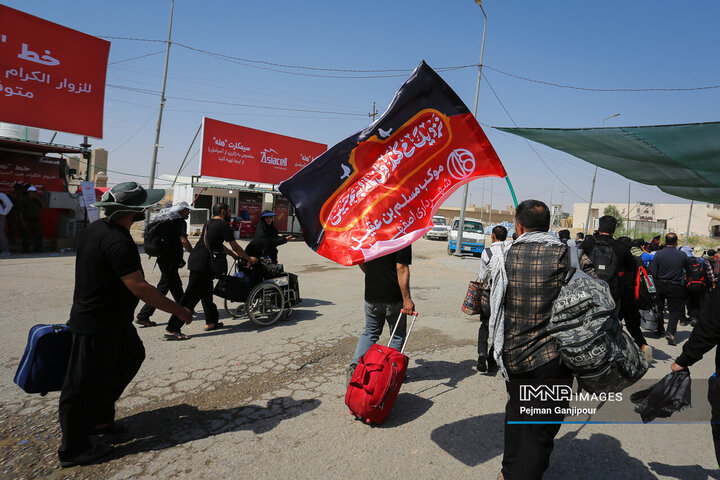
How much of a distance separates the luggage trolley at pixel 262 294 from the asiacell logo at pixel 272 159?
1871 cm

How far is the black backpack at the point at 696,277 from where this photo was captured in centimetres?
719

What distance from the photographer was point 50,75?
14.3 meters

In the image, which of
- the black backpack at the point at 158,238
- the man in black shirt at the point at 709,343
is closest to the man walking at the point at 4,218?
the black backpack at the point at 158,238

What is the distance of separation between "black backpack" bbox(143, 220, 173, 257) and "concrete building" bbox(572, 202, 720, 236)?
5486 centimetres

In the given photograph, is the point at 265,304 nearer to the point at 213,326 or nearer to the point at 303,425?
the point at 213,326

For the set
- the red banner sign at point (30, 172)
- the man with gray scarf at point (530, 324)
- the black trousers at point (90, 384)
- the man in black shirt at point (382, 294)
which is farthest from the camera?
the red banner sign at point (30, 172)

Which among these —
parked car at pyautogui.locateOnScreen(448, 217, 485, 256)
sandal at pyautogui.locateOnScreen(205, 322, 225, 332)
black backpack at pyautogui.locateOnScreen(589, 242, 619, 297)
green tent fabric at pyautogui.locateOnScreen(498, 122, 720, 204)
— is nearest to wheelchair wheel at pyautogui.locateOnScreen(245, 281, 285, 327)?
sandal at pyautogui.locateOnScreen(205, 322, 225, 332)

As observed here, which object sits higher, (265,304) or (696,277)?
(696,277)

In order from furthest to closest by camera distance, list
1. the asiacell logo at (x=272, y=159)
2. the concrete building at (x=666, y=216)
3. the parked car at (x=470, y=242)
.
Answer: the concrete building at (x=666, y=216), the asiacell logo at (x=272, y=159), the parked car at (x=470, y=242)

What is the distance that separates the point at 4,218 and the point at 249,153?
1255 cm

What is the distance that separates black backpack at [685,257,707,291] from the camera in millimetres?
7188

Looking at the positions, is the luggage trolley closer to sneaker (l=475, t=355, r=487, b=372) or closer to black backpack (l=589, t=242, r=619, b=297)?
sneaker (l=475, t=355, r=487, b=372)

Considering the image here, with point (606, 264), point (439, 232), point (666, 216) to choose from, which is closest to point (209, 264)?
point (606, 264)

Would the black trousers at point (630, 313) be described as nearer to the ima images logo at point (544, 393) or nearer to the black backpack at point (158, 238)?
the ima images logo at point (544, 393)
